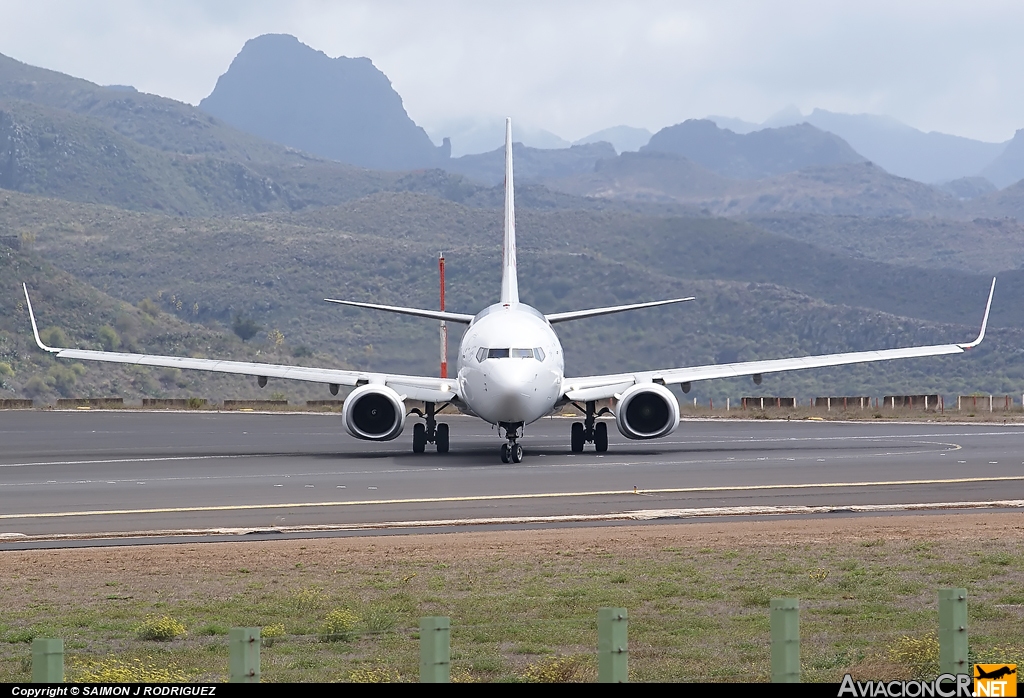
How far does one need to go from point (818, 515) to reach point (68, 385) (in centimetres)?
→ 11172

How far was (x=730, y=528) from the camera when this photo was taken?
2116 cm

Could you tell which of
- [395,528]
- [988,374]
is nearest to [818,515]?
[395,528]

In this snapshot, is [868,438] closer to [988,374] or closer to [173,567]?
[173,567]

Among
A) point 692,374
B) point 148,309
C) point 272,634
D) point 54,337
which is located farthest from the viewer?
point 148,309

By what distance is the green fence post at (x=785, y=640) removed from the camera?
727 cm

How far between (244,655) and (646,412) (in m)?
32.5

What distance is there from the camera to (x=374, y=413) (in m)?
39.0

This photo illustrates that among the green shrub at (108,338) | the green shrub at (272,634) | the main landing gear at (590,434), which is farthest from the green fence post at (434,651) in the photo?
the green shrub at (108,338)

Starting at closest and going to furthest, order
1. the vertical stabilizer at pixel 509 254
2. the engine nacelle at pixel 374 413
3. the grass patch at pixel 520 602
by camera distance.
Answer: the grass patch at pixel 520 602, the engine nacelle at pixel 374 413, the vertical stabilizer at pixel 509 254

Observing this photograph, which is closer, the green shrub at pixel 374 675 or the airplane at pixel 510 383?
the green shrub at pixel 374 675

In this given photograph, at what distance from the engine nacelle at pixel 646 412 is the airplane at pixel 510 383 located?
3cm

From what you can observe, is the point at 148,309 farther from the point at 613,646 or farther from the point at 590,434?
the point at 613,646

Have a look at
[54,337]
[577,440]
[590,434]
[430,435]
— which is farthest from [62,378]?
[577,440]

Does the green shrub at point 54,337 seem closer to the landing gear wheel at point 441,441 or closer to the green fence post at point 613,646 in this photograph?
the landing gear wheel at point 441,441
